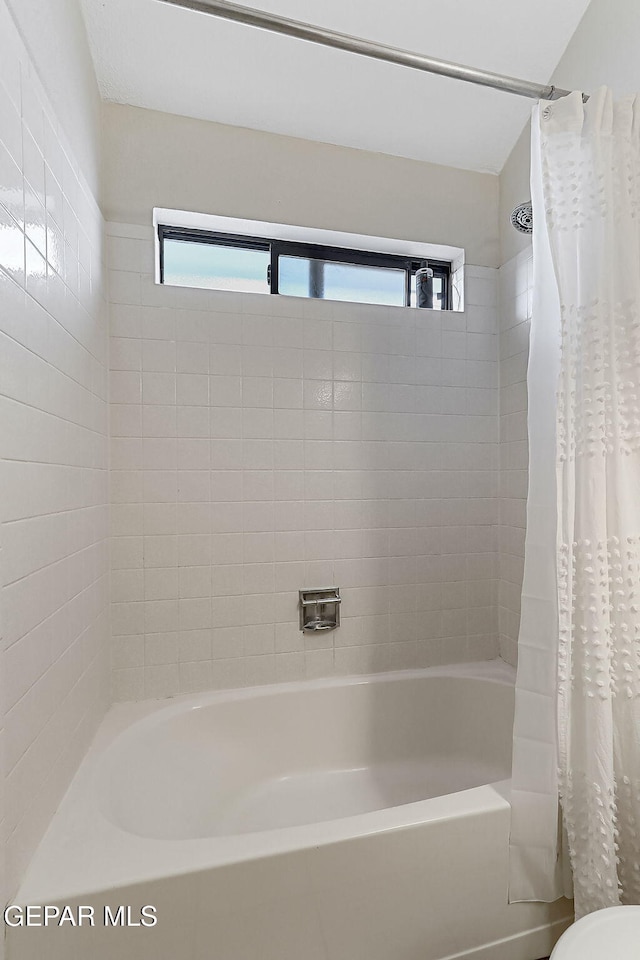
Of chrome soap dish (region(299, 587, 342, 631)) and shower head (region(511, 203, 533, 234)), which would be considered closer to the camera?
shower head (region(511, 203, 533, 234))

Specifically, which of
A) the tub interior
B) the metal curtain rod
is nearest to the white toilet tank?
the tub interior

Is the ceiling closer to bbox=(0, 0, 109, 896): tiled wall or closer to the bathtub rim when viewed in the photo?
bbox=(0, 0, 109, 896): tiled wall

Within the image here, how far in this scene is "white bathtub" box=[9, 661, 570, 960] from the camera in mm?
952

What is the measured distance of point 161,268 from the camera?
6.12 ft

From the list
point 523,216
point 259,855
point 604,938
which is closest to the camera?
point 604,938

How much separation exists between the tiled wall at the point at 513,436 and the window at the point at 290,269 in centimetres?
29

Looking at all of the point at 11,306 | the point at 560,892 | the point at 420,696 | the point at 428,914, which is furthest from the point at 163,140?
the point at 560,892

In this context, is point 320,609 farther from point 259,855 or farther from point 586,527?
point 586,527

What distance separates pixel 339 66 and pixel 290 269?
66 cm

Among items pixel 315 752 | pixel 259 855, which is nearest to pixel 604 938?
pixel 259 855

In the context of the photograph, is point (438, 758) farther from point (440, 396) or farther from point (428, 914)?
point (440, 396)

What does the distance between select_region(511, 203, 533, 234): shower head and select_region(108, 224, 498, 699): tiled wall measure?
404mm

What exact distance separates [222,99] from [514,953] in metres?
2.60

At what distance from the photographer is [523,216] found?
5.23 feet
